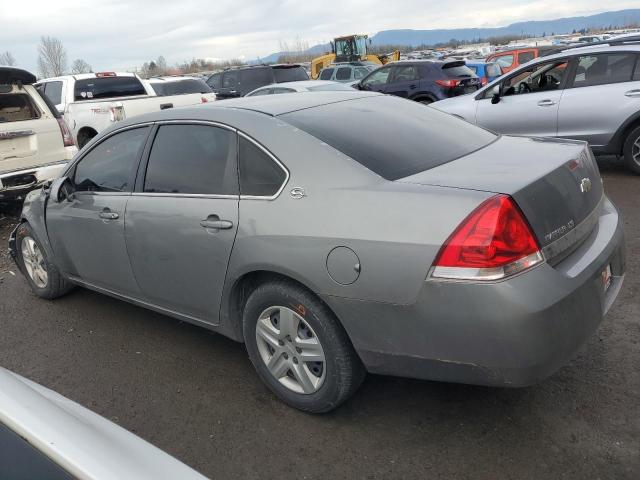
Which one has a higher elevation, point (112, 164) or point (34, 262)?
point (112, 164)

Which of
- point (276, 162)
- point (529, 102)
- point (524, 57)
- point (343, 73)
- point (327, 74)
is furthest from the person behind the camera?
point (327, 74)

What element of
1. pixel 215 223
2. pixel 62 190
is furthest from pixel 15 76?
pixel 215 223

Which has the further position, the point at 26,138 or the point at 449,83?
the point at 449,83

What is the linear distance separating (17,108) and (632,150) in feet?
26.4

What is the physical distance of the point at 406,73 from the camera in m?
13.8

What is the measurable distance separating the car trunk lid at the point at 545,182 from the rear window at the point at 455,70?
35.2 ft

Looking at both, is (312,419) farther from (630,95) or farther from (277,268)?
(630,95)

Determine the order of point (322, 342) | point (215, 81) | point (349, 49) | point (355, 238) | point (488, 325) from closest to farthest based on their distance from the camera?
point (488, 325) → point (355, 238) → point (322, 342) → point (215, 81) → point (349, 49)

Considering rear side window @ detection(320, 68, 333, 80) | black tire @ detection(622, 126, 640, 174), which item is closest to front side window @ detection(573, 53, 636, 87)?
black tire @ detection(622, 126, 640, 174)

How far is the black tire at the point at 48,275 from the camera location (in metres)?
4.55

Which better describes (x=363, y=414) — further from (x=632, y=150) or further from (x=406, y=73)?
(x=406, y=73)

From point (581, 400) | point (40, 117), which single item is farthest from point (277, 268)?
point (40, 117)

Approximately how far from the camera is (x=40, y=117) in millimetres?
7355

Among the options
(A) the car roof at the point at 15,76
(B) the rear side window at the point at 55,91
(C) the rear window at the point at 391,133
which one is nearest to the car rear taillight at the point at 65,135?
(A) the car roof at the point at 15,76
